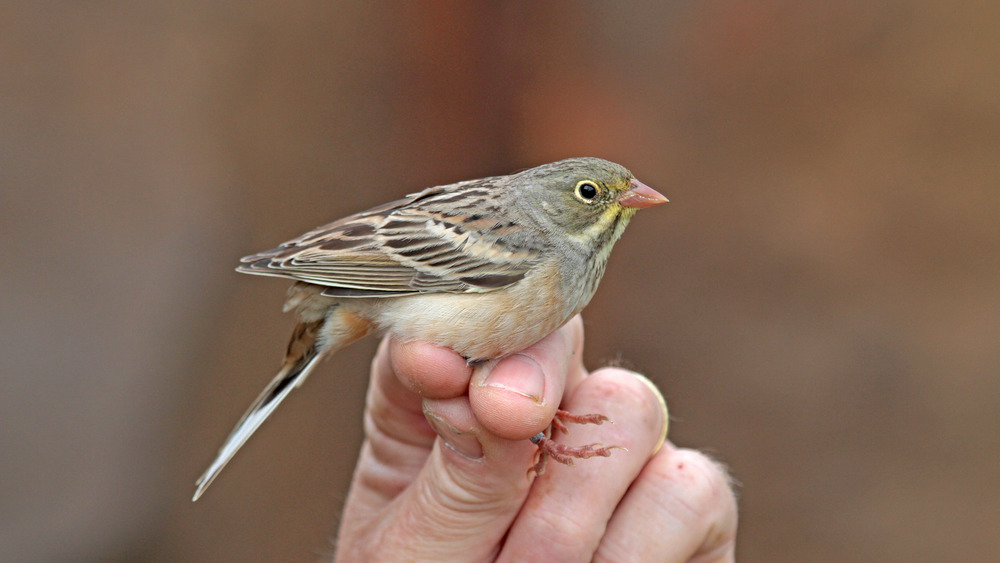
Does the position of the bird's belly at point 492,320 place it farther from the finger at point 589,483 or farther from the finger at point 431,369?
the finger at point 589,483

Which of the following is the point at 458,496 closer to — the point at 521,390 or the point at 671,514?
the point at 521,390

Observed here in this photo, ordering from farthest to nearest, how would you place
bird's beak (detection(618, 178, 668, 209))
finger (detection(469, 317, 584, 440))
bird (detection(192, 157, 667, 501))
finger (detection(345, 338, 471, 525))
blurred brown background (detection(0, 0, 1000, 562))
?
1. blurred brown background (detection(0, 0, 1000, 562))
2. finger (detection(345, 338, 471, 525))
3. bird's beak (detection(618, 178, 668, 209))
4. bird (detection(192, 157, 667, 501))
5. finger (detection(469, 317, 584, 440))

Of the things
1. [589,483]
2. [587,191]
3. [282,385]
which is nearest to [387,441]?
[282,385]

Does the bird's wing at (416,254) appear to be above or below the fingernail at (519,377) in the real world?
above

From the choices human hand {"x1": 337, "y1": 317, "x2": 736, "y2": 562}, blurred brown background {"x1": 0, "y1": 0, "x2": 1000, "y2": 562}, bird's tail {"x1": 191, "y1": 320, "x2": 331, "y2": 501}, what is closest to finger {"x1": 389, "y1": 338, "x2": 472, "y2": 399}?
human hand {"x1": 337, "y1": 317, "x2": 736, "y2": 562}

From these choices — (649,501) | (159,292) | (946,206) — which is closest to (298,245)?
(649,501)

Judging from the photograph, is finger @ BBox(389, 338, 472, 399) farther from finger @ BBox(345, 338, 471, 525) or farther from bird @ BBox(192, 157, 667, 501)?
finger @ BBox(345, 338, 471, 525)

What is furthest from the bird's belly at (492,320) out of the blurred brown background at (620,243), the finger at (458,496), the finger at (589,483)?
the blurred brown background at (620,243)
